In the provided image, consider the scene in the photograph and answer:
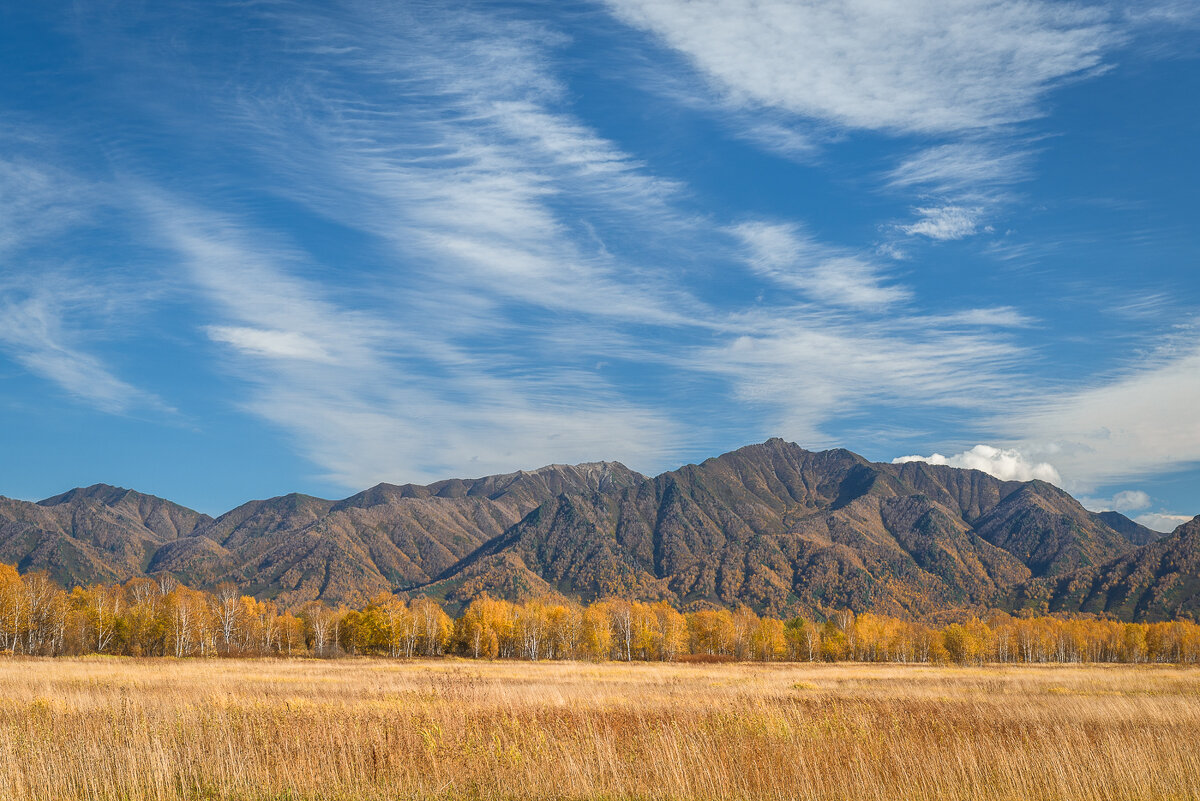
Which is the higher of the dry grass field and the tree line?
the dry grass field

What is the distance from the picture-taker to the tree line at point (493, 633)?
316 ft

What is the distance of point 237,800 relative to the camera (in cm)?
1227

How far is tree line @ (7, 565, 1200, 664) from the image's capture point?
9631 centimetres

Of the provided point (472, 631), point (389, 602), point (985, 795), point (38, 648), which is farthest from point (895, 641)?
point (985, 795)

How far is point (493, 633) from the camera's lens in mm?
126250

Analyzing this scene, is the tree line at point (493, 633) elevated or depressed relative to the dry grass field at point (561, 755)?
depressed

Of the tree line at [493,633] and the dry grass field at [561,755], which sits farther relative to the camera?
the tree line at [493,633]

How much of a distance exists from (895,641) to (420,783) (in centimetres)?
15694

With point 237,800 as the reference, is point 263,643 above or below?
below

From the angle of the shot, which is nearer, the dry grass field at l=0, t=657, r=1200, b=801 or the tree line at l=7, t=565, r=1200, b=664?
the dry grass field at l=0, t=657, r=1200, b=801

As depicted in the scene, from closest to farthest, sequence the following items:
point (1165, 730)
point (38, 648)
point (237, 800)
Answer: point (237, 800) → point (1165, 730) → point (38, 648)

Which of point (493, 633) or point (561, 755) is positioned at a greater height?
point (561, 755)

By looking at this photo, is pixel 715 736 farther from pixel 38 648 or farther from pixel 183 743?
pixel 38 648

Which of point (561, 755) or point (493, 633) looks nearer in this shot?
point (561, 755)
